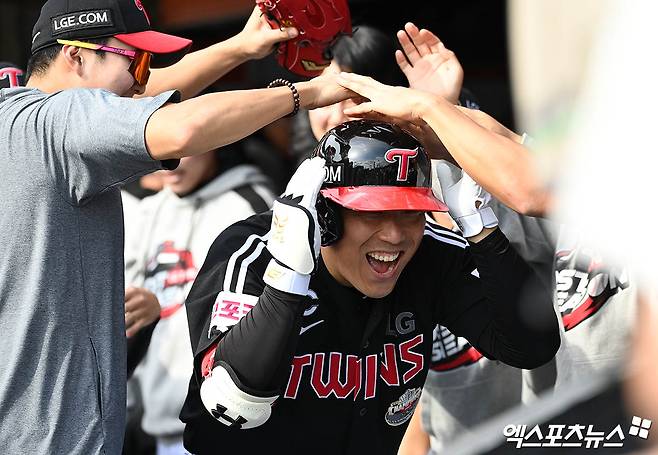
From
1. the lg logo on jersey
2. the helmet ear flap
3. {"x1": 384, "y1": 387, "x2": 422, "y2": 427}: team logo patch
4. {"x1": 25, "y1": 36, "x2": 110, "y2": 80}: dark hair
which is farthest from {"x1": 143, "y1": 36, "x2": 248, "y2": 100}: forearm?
{"x1": 384, "y1": 387, "x2": 422, "y2": 427}: team logo patch

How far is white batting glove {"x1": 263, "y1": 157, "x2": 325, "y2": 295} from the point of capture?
2.68 metres

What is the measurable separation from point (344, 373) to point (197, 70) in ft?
4.15

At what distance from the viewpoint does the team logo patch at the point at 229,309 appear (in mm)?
2875

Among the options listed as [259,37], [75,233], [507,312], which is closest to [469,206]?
[507,312]

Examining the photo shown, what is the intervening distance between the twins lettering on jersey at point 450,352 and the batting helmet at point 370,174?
1224mm

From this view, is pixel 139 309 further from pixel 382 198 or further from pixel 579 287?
pixel 579 287

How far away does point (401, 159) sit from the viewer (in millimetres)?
2973

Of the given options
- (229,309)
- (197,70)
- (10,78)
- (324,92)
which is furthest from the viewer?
(197,70)

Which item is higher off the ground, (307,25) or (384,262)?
(307,25)

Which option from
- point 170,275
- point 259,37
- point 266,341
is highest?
point 259,37

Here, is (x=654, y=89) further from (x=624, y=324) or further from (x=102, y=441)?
(x=624, y=324)

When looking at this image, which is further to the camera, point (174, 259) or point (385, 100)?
point (174, 259)

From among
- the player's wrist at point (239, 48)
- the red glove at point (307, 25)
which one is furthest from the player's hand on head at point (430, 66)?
the player's wrist at point (239, 48)

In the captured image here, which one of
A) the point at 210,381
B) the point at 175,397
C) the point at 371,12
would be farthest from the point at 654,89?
the point at 371,12
